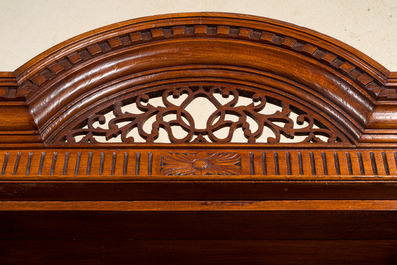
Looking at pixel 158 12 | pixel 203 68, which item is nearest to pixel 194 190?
pixel 203 68

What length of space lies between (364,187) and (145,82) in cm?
57

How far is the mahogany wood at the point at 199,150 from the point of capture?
1181 millimetres

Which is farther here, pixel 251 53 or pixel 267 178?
pixel 251 53

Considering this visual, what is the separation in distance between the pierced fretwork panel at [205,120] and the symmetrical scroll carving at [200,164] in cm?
6

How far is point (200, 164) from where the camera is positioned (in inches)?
46.9

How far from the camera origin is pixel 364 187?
3.83 ft

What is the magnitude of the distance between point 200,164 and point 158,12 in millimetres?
615
